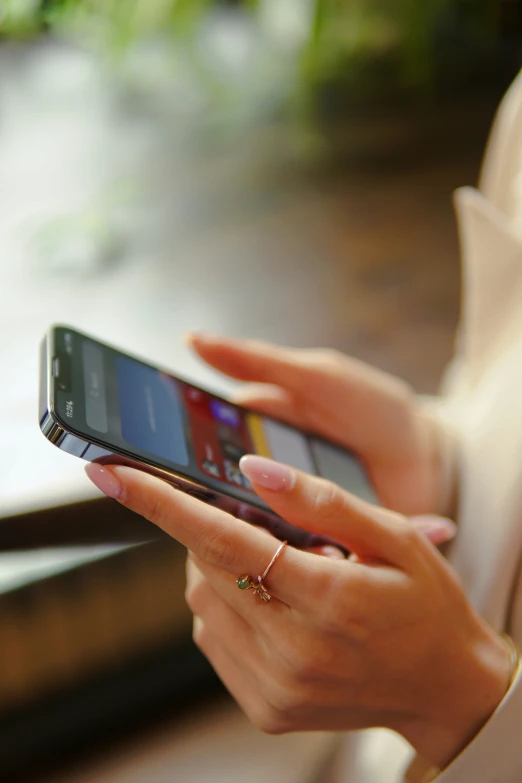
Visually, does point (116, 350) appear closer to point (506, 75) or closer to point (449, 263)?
point (449, 263)

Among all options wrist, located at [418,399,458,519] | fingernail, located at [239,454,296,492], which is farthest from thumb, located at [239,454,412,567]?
wrist, located at [418,399,458,519]

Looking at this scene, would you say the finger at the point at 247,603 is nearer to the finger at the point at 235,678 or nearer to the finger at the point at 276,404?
the finger at the point at 235,678

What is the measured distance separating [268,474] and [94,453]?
97 mm

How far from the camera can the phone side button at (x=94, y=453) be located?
0.41 m

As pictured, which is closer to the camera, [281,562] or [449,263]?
[281,562]

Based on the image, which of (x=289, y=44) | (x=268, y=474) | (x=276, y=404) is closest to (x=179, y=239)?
(x=276, y=404)

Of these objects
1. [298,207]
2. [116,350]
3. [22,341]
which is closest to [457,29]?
[298,207]

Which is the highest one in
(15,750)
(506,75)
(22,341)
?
(506,75)

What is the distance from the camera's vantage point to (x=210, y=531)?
382mm

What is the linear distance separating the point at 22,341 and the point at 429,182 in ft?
2.72

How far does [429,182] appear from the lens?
53.2 inches

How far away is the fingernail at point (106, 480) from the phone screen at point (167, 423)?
0.02 m

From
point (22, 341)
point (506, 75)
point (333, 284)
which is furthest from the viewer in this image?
point (506, 75)

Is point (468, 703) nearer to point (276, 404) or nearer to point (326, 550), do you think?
point (326, 550)
